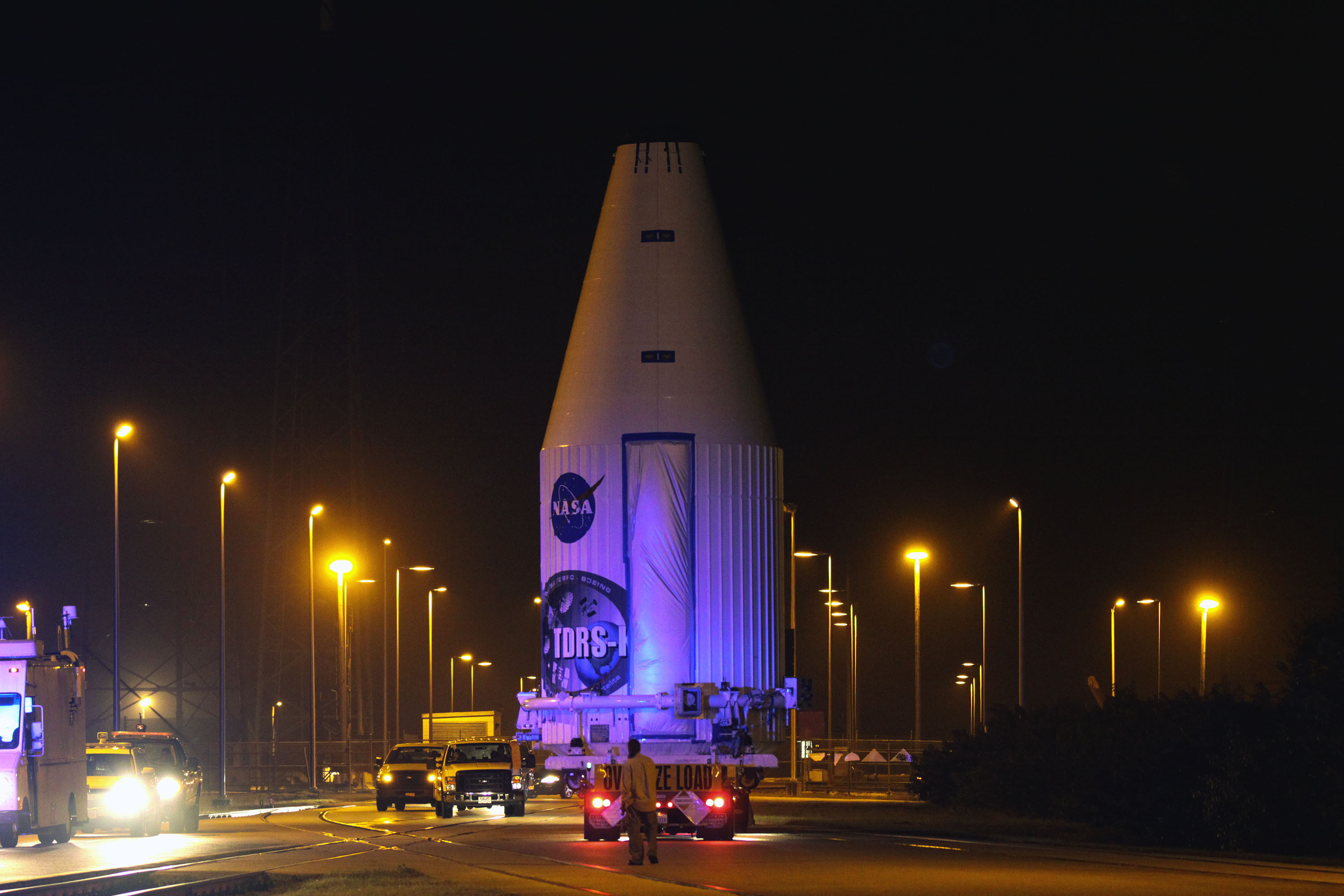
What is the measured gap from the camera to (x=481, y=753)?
42.2 meters

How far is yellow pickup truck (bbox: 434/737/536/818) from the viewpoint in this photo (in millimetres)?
40812

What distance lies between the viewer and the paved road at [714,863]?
58.4 feet

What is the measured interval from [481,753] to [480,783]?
132 cm

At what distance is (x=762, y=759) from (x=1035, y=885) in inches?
273

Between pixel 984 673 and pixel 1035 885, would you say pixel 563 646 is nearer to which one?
pixel 1035 885

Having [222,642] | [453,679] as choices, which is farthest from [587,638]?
[453,679]

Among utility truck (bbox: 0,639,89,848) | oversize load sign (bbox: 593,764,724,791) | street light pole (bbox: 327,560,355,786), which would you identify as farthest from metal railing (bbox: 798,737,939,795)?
utility truck (bbox: 0,639,89,848)

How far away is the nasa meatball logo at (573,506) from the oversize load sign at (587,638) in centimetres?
57

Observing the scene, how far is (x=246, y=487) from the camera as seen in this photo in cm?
7819

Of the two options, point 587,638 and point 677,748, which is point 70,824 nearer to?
point 587,638

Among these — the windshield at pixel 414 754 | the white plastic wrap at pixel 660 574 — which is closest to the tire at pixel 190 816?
the windshield at pixel 414 754

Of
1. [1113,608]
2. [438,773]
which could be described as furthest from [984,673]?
[438,773]

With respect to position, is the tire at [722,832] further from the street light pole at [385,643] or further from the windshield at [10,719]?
the street light pole at [385,643]

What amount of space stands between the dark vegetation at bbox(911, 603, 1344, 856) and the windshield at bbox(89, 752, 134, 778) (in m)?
18.0
